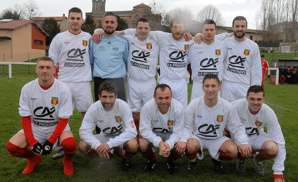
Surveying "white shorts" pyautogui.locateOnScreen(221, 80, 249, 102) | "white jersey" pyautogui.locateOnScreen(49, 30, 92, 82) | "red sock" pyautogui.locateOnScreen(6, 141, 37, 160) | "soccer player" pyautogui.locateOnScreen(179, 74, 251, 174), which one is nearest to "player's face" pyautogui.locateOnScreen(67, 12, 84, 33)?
"white jersey" pyautogui.locateOnScreen(49, 30, 92, 82)


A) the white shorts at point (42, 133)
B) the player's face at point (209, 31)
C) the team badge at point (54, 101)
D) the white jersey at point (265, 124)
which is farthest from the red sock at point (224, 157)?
the team badge at point (54, 101)

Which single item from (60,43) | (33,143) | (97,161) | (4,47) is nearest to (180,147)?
(97,161)

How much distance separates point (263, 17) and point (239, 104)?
2331 inches

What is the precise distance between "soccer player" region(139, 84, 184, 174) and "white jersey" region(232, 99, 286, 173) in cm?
102

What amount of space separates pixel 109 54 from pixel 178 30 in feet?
4.64

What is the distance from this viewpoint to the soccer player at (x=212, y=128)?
394 cm

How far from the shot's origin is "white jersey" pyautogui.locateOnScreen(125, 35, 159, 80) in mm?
5121

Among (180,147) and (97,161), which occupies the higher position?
(180,147)

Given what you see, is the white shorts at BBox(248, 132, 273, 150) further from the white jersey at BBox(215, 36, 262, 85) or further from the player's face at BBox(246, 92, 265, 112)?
the white jersey at BBox(215, 36, 262, 85)

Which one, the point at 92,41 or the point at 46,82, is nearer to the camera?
the point at 46,82

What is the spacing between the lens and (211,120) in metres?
4.05

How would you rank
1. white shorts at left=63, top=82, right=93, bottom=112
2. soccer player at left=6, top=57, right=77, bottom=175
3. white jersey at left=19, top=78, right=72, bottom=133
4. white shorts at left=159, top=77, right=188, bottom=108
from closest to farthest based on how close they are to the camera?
1. soccer player at left=6, top=57, right=77, bottom=175
2. white jersey at left=19, top=78, right=72, bottom=133
3. white shorts at left=63, top=82, right=93, bottom=112
4. white shorts at left=159, top=77, right=188, bottom=108

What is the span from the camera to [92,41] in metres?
5.02

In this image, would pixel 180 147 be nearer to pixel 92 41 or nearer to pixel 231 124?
pixel 231 124
